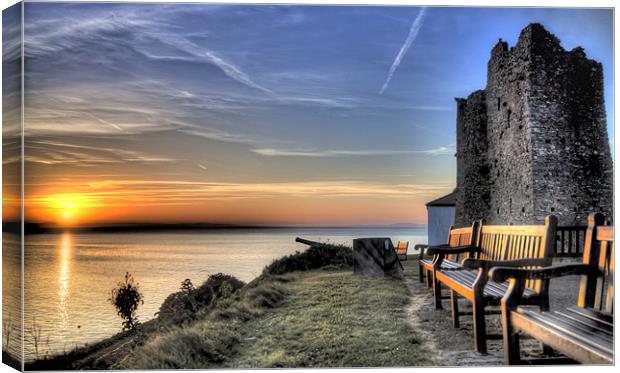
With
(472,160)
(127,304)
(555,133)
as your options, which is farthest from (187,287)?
(472,160)

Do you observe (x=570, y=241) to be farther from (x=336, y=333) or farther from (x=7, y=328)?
(x=7, y=328)

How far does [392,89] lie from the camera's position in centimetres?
720

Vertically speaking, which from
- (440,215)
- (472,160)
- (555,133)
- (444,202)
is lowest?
(440,215)

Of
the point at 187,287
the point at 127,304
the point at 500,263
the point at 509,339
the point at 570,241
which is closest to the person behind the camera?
the point at 509,339

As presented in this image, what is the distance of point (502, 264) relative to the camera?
315cm

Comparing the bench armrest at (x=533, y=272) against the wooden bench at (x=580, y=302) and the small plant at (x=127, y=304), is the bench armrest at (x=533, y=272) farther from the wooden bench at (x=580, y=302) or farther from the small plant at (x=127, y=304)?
the small plant at (x=127, y=304)

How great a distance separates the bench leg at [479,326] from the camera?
10.6ft

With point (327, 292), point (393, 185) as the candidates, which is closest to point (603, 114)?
point (393, 185)

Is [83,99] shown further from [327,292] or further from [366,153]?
[366,153]

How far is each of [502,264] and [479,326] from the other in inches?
18.7

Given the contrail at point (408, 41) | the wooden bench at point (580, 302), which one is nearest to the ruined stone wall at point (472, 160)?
the contrail at point (408, 41)

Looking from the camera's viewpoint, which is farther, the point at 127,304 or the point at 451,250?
the point at 127,304

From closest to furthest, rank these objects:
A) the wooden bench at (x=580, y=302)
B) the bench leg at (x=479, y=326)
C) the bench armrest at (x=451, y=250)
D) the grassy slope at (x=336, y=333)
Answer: the wooden bench at (x=580, y=302), the bench leg at (x=479, y=326), the grassy slope at (x=336, y=333), the bench armrest at (x=451, y=250)

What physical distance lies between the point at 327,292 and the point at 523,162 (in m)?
7.78
